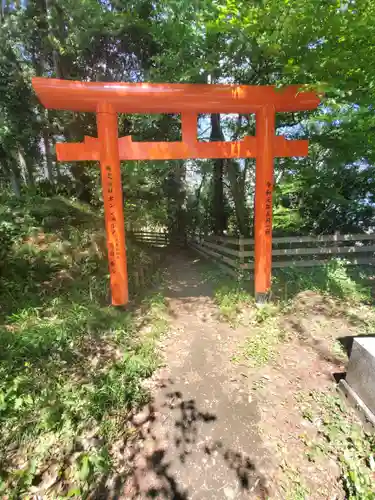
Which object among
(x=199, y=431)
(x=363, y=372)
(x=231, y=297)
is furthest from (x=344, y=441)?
(x=231, y=297)

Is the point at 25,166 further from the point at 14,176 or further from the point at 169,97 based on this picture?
the point at 169,97

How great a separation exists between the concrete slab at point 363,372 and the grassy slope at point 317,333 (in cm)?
24

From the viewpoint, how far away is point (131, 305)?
5.05m

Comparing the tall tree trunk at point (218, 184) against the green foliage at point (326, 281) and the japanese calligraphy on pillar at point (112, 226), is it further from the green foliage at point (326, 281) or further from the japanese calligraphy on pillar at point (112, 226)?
the japanese calligraphy on pillar at point (112, 226)

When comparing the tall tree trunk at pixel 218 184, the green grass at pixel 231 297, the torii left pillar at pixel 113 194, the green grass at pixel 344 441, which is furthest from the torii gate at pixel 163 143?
the tall tree trunk at pixel 218 184

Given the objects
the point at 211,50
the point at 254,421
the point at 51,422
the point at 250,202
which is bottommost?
the point at 254,421

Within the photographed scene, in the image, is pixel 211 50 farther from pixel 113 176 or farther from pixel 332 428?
pixel 332 428

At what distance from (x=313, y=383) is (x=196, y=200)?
11.6m

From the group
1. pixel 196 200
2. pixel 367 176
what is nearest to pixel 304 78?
pixel 367 176

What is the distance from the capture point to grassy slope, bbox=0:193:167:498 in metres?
2.38

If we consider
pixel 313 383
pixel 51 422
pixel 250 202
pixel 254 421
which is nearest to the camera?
pixel 51 422

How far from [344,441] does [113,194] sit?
4552mm

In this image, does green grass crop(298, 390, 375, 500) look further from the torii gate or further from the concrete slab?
the torii gate

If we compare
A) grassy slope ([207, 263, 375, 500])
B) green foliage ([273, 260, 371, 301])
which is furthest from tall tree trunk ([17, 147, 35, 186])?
green foliage ([273, 260, 371, 301])
